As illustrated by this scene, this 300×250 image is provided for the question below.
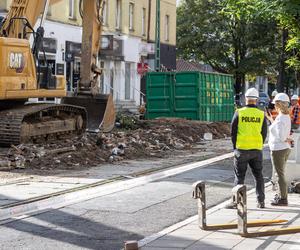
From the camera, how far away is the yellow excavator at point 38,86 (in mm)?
17672

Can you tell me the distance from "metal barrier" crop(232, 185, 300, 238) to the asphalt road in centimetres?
120

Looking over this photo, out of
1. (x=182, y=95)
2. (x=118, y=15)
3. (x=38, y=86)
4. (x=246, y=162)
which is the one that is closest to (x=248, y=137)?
(x=246, y=162)

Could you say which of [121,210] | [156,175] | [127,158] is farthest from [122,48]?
[121,210]

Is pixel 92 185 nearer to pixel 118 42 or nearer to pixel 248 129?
pixel 248 129

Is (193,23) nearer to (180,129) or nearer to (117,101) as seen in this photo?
(117,101)

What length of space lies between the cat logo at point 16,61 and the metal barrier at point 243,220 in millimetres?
10232

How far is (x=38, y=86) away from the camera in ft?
63.0

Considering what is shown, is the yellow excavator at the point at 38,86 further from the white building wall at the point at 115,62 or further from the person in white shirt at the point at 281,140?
the white building wall at the point at 115,62

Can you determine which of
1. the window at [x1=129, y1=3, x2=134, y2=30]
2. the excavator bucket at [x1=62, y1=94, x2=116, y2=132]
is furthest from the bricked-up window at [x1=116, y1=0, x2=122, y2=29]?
the excavator bucket at [x1=62, y1=94, x2=116, y2=132]

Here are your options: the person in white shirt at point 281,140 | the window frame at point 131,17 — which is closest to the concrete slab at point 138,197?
the person in white shirt at point 281,140

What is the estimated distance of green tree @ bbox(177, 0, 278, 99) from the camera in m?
58.8

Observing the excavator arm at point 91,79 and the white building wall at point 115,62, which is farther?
the white building wall at point 115,62

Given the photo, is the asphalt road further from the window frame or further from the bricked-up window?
the window frame

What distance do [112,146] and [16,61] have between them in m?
3.39
